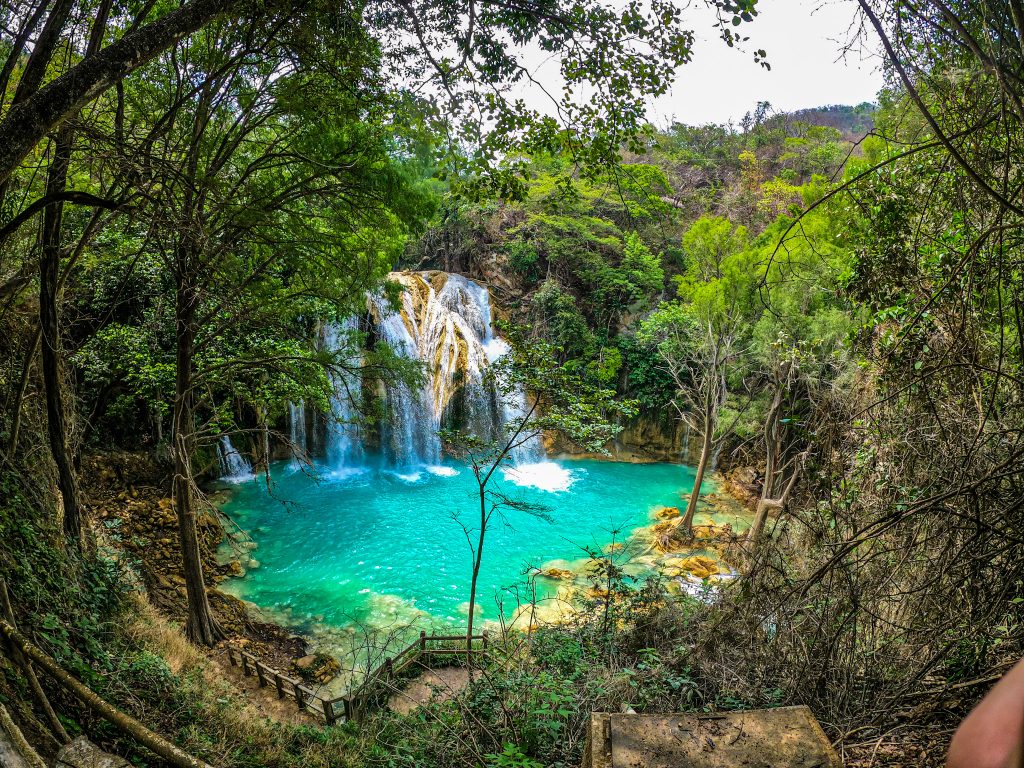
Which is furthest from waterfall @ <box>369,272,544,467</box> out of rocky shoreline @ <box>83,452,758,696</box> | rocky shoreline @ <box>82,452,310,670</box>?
rocky shoreline @ <box>82,452,310,670</box>

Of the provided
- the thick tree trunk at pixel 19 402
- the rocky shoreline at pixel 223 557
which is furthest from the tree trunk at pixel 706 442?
the thick tree trunk at pixel 19 402

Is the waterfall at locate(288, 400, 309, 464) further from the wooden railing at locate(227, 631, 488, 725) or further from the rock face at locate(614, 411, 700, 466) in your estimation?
the rock face at locate(614, 411, 700, 466)

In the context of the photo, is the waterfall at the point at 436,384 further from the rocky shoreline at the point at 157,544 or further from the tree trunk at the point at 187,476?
the tree trunk at the point at 187,476

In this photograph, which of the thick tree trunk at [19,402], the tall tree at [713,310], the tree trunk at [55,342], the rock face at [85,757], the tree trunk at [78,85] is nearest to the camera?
the tree trunk at [78,85]

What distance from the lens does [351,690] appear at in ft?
21.1

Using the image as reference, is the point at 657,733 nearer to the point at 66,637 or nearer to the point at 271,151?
the point at 66,637

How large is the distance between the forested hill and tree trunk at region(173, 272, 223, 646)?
0.14 feet

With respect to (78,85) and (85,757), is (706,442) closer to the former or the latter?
(85,757)

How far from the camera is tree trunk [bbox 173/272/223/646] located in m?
6.09

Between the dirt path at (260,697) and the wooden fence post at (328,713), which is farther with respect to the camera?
the dirt path at (260,697)

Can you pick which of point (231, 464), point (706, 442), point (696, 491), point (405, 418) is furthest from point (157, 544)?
point (706, 442)

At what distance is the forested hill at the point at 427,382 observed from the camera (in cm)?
271

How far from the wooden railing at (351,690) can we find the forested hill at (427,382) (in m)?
0.11

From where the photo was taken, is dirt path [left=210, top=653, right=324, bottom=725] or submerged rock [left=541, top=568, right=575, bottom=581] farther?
submerged rock [left=541, top=568, right=575, bottom=581]
